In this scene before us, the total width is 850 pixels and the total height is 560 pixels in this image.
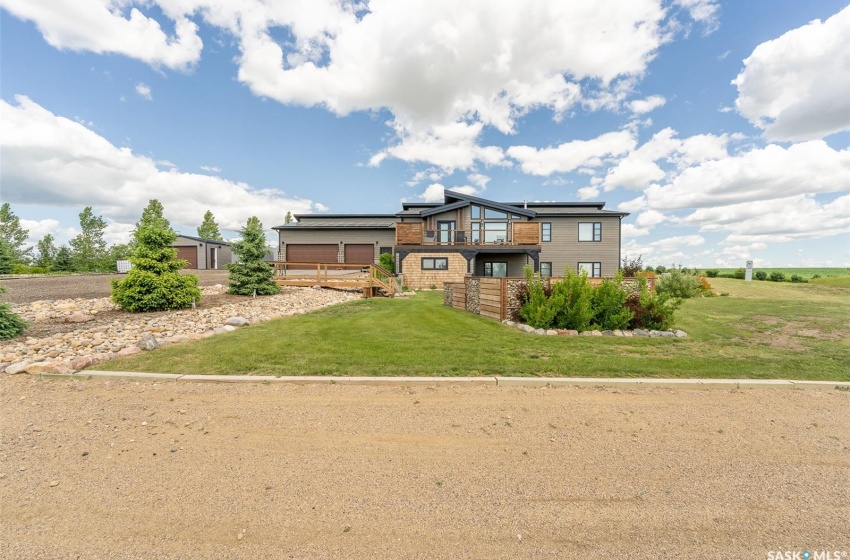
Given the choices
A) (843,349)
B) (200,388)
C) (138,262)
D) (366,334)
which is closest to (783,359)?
(843,349)

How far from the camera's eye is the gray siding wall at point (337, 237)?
92.8 feet

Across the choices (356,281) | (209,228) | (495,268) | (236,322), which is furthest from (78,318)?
(209,228)

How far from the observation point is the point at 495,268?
26422 millimetres

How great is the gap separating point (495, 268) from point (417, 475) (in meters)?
24.0

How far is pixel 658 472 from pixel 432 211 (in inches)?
904

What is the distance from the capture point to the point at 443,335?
8914 millimetres

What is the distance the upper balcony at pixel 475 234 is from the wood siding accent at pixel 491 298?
38.7 ft

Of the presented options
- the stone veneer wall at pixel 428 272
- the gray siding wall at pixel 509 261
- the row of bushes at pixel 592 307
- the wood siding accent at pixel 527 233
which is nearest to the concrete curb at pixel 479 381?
the row of bushes at pixel 592 307

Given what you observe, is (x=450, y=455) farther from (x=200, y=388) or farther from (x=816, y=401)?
(x=816, y=401)

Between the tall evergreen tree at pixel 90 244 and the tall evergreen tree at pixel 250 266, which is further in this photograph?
the tall evergreen tree at pixel 90 244

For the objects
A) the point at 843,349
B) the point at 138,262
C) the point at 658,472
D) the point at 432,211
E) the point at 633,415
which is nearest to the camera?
the point at 658,472

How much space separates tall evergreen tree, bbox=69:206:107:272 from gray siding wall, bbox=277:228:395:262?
72.8 feet

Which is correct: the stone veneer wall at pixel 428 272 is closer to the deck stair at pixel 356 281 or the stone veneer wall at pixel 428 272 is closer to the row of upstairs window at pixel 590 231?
the deck stair at pixel 356 281

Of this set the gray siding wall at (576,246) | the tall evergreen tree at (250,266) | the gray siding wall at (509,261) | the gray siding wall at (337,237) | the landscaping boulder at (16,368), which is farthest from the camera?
the gray siding wall at (337,237)
